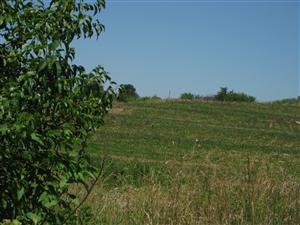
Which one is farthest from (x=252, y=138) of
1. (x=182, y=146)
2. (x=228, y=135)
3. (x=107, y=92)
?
(x=107, y=92)

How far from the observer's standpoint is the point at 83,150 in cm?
369

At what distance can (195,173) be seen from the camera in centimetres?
658

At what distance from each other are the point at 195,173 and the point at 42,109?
336 cm

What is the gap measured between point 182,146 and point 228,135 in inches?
250

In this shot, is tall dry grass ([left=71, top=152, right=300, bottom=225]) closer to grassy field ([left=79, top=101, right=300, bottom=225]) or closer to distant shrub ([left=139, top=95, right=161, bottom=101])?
grassy field ([left=79, top=101, right=300, bottom=225])

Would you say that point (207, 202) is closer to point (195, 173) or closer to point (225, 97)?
point (195, 173)

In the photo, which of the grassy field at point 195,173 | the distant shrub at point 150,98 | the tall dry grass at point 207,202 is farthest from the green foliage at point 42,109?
the distant shrub at point 150,98

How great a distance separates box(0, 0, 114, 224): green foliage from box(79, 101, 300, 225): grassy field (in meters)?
0.28

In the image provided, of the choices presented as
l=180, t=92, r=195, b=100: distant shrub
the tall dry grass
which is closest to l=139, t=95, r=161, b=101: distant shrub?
l=180, t=92, r=195, b=100: distant shrub

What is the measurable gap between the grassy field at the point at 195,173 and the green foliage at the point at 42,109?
278 mm

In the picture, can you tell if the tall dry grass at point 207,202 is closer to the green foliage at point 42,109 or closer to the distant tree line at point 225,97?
the green foliage at point 42,109

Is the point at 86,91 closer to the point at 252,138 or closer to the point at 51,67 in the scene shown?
the point at 51,67

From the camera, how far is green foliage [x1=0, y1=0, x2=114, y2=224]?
3.30 metres

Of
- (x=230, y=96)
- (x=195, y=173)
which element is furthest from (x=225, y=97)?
(x=195, y=173)
